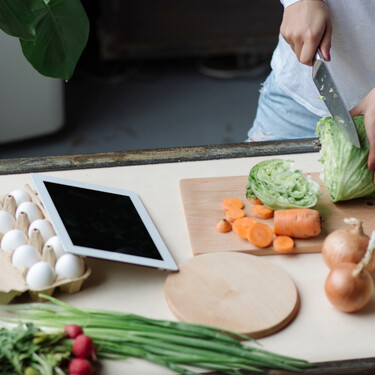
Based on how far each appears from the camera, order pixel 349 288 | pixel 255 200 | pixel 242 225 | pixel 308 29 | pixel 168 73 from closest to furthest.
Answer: pixel 349 288 → pixel 242 225 → pixel 255 200 → pixel 308 29 → pixel 168 73

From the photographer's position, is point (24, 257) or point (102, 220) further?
point (102, 220)

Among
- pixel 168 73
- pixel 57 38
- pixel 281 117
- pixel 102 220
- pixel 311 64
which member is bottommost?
pixel 168 73

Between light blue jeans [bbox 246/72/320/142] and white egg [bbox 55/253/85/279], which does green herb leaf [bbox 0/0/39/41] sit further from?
light blue jeans [bbox 246/72/320/142]

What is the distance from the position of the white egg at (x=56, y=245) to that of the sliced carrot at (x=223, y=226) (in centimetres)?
33

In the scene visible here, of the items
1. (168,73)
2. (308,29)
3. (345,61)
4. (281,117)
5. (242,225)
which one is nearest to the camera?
(242,225)

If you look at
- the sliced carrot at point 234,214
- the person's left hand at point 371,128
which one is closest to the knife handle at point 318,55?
the person's left hand at point 371,128

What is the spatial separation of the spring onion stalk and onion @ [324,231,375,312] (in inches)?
5.8

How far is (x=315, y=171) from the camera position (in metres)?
1.55

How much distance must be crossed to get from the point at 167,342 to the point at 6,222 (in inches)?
16.8

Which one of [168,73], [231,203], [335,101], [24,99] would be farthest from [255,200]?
[168,73]

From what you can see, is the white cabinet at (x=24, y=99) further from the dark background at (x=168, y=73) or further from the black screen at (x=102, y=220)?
the black screen at (x=102, y=220)

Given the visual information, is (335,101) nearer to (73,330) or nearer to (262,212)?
(262,212)

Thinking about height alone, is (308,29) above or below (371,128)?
above

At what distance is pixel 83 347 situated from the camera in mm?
982
